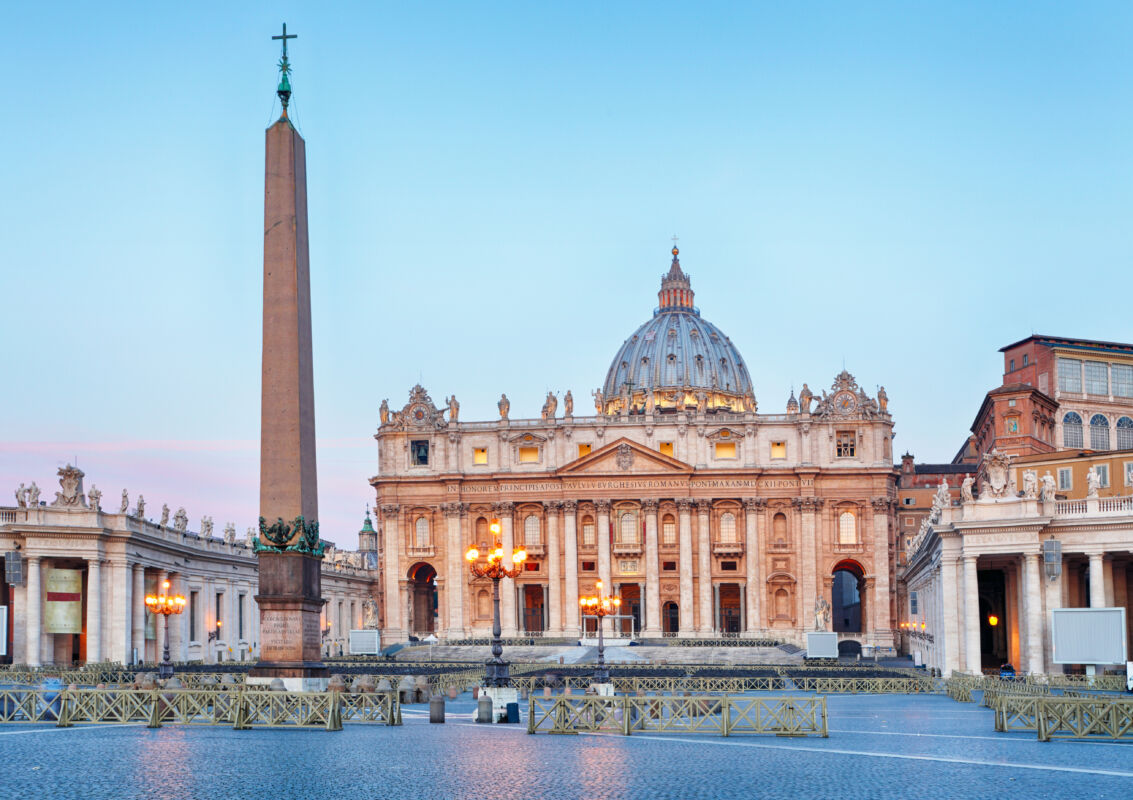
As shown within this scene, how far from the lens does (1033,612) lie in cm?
4272

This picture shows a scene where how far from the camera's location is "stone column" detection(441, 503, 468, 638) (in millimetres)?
95000

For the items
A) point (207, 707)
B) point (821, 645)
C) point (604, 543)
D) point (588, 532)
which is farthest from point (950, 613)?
point (588, 532)

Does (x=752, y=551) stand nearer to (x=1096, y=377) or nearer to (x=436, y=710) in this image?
(x=1096, y=377)

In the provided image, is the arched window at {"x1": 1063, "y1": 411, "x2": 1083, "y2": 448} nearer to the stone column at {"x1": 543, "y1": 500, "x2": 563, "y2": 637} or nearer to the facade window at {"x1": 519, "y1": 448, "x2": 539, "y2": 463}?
the stone column at {"x1": 543, "y1": 500, "x2": 563, "y2": 637}

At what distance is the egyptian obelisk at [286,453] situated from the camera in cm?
2481

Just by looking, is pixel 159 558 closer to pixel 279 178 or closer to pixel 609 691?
pixel 609 691

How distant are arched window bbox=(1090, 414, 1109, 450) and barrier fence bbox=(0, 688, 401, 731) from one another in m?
59.2

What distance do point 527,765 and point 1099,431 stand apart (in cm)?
6414

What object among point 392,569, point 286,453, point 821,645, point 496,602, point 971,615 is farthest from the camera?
point 392,569

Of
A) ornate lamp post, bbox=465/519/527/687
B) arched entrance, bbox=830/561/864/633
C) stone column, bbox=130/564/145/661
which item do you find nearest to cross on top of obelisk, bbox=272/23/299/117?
ornate lamp post, bbox=465/519/527/687

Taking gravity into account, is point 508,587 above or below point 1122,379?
below

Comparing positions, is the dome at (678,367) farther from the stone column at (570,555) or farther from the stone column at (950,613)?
the stone column at (950,613)

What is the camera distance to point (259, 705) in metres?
23.1

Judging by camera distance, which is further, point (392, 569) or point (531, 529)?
point (392, 569)
